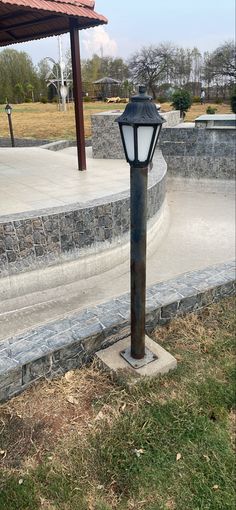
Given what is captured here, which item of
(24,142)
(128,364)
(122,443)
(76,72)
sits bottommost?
(122,443)

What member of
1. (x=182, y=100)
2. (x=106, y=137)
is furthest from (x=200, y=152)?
(x=182, y=100)

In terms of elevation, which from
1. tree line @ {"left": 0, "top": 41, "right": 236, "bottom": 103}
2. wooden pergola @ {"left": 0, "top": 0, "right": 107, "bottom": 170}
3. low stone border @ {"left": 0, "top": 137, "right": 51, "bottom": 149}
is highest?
tree line @ {"left": 0, "top": 41, "right": 236, "bottom": 103}

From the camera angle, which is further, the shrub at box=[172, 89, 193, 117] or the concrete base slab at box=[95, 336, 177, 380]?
the shrub at box=[172, 89, 193, 117]

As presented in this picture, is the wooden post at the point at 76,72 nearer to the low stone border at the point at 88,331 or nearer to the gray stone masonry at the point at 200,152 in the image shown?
the gray stone masonry at the point at 200,152

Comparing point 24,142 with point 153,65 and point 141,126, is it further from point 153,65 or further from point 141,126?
point 153,65

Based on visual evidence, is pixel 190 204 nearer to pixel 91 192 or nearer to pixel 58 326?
pixel 91 192

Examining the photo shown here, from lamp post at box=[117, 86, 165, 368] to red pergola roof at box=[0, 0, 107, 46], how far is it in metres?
3.71

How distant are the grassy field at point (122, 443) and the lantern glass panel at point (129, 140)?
144cm

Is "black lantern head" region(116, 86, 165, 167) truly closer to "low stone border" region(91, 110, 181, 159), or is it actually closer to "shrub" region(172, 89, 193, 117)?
"low stone border" region(91, 110, 181, 159)

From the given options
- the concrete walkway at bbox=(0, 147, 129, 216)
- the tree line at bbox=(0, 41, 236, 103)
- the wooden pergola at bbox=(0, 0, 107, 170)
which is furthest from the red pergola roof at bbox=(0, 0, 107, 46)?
the tree line at bbox=(0, 41, 236, 103)

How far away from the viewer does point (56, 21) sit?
7.14 m

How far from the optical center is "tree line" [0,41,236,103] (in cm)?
2920

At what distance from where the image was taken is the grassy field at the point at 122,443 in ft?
6.33

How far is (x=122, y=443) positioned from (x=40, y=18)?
24.0 feet
